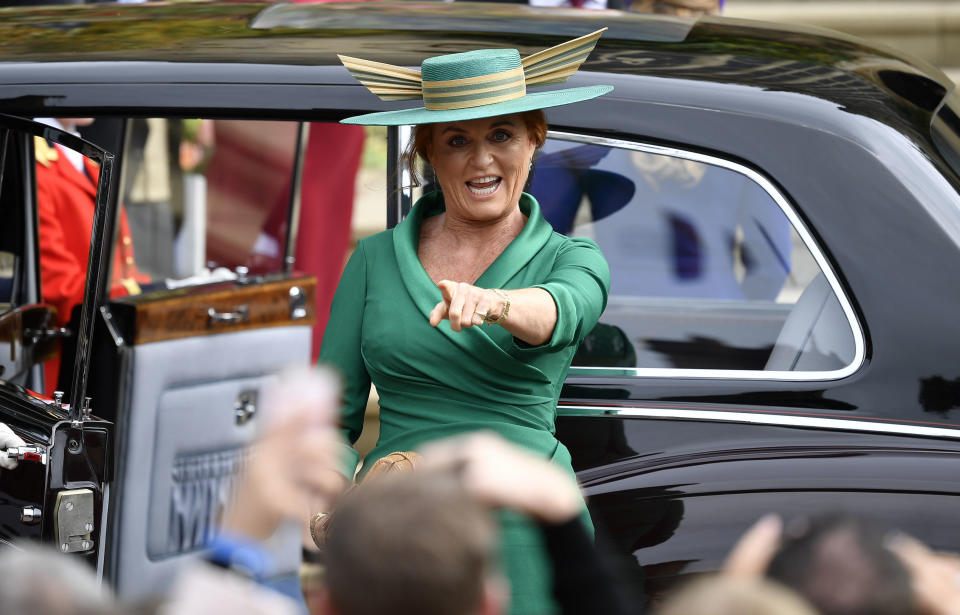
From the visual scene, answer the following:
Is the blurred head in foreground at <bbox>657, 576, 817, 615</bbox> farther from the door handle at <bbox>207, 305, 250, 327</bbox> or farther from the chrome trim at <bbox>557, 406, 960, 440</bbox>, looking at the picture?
the door handle at <bbox>207, 305, 250, 327</bbox>

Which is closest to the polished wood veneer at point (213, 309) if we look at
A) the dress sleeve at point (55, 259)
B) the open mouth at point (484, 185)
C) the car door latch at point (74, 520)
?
the dress sleeve at point (55, 259)

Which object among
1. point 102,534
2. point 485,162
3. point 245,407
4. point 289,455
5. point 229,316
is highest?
point 485,162

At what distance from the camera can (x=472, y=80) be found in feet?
7.75

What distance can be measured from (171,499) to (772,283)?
173 cm

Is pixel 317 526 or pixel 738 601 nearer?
pixel 738 601

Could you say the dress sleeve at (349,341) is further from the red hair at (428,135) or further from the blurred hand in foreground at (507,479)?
the blurred hand in foreground at (507,479)

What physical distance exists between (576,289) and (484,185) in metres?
0.30

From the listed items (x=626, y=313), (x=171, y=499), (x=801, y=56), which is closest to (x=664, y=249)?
(x=626, y=313)

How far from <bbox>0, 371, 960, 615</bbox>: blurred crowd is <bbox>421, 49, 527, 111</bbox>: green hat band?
0.99 m

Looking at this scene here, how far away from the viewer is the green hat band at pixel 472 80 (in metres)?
2.37

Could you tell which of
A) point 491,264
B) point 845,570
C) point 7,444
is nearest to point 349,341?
point 491,264

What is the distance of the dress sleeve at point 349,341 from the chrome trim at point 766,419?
1.43 feet

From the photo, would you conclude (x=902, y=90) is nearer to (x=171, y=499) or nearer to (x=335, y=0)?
(x=335, y=0)

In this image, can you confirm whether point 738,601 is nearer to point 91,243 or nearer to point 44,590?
point 44,590
